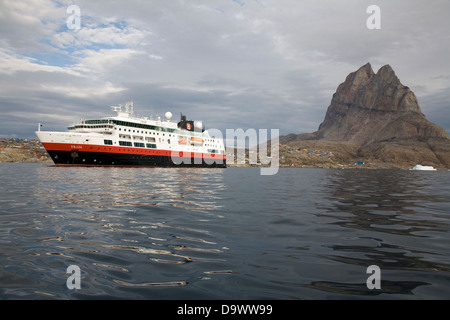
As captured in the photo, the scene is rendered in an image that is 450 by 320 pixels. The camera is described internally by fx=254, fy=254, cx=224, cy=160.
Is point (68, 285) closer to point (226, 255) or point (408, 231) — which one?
point (226, 255)

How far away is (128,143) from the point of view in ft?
168

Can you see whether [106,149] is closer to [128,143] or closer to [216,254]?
[128,143]

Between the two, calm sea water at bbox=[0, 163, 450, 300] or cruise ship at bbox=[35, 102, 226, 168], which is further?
cruise ship at bbox=[35, 102, 226, 168]

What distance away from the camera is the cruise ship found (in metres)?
45.1

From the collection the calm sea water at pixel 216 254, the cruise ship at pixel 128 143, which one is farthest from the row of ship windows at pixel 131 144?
the calm sea water at pixel 216 254

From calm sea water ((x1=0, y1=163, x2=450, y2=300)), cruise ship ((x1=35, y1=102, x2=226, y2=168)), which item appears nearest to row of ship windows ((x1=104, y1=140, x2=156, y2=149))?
cruise ship ((x1=35, y1=102, x2=226, y2=168))

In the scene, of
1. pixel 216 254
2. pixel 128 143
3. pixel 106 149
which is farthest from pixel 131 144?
pixel 216 254

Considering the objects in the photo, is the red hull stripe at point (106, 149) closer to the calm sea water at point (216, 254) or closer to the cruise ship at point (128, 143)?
the cruise ship at point (128, 143)

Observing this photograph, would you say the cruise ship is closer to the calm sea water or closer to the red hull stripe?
the red hull stripe

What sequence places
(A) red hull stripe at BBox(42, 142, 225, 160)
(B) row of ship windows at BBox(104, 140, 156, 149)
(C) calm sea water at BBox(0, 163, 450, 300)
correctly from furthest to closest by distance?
(B) row of ship windows at BBox(104, 140, 156, 149), (A) red hull stripe at BBox(42, 142, 225, 160), (C) calm sea water at BBox(0, 163, 450, 300)

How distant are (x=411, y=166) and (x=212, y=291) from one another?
8326 inches

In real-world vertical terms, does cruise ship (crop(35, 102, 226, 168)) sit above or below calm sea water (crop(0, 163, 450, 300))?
above

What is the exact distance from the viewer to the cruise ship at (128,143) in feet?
148
